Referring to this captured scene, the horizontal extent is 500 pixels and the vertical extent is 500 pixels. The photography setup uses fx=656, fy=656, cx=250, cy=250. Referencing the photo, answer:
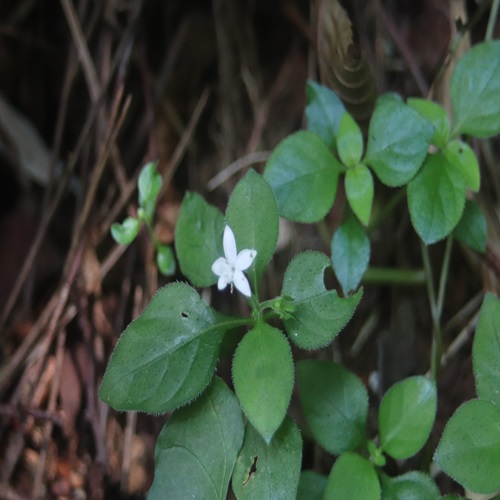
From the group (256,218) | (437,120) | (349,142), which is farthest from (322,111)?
(256,218)

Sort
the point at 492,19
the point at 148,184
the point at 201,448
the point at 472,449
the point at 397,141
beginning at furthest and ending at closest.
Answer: the point at 492,19 → the point at 148,184 → the point at 397,141 → the point at 201,448 → the point at 472,449

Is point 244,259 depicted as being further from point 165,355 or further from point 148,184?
point 148,184

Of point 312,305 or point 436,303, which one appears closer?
point 312,305

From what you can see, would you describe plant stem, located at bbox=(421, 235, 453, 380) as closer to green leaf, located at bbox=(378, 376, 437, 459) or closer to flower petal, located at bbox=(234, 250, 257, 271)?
green leaf, located at bbox=(378, 376, 437, 459)

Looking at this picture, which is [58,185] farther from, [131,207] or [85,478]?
[85,478]

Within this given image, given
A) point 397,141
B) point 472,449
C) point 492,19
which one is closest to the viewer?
point 472,449

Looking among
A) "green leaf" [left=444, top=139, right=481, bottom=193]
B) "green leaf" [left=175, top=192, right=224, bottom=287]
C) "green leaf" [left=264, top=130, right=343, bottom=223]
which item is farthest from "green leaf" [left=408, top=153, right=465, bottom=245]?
"green leaf" [left=175, top=192, right=224, bottom=287]

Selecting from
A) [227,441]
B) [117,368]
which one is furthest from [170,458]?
[117,368]
